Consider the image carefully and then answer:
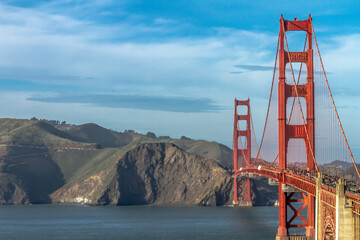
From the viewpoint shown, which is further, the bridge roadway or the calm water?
the calm water

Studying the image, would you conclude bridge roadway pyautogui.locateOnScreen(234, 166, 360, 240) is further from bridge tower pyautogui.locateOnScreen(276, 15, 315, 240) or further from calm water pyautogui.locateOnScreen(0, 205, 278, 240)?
calm water pyautogui.locateOnScreen(0, 205, 278, 240)

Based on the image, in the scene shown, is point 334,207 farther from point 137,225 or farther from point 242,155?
point 242,155

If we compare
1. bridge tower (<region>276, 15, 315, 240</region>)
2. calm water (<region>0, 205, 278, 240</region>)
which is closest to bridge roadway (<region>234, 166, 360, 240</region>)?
bridge tower (<region>276, 15, 315, 240</region>)

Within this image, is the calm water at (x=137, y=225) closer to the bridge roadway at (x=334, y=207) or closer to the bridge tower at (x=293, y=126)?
the bridge tower at (x=293, y=126)

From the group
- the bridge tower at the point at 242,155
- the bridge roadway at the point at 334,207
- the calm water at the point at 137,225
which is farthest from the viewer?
the bridge tower at the point at 242,155

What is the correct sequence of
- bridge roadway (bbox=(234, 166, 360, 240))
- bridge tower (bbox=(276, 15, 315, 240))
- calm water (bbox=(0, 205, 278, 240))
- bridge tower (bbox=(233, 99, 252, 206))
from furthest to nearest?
1. bridge tower (bbox=(233, 99, 252, 206))
2. calm water (bbox=(0, 205, 278, 240))
3. bridge tower (bbox=(276, 15, 315, 240))
4. bridge roadway (bbox=(234, 166, 360, 240))

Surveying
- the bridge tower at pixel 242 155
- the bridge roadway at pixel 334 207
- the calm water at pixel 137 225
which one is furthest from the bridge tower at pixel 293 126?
the bridge tower at pixel 242 155

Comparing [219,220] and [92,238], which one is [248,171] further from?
[92,238]

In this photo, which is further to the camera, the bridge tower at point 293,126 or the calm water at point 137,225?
the calm water at point 137,225
